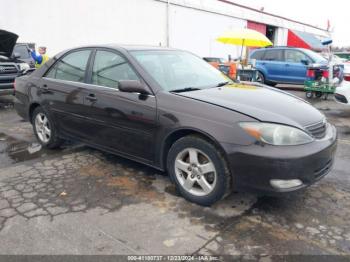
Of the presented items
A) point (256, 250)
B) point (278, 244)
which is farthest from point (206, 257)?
point (278, 244)

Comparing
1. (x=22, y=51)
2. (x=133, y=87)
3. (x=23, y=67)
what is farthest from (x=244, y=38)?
(x=133, y=87)

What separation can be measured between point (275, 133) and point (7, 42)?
8.51m

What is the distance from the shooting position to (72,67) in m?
4.55

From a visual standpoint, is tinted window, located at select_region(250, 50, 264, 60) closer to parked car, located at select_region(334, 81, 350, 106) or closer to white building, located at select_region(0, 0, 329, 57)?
parked car, located at select_region(334, 81, 350, 106)

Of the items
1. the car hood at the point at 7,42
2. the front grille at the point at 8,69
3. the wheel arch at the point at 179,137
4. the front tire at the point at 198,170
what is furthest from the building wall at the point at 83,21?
the front tire at the point at 198,170

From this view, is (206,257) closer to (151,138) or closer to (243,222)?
(243,222)

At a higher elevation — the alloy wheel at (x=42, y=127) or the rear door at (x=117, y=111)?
the rear door at (x=117, y=111)

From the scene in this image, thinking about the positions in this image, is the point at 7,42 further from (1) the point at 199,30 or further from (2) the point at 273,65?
(1) the point at 199,30

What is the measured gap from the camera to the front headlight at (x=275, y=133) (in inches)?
115

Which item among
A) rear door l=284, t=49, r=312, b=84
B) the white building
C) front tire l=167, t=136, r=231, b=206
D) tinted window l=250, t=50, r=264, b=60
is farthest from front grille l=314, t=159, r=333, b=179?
the white building

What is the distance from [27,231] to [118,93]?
168 cm

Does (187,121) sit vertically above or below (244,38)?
below

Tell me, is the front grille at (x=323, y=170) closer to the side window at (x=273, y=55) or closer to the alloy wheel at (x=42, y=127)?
the alloy wheel at (x=42, y=127)

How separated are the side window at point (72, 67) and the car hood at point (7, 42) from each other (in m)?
4.89
